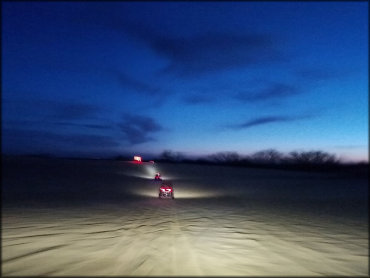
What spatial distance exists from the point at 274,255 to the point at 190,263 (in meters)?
2.26

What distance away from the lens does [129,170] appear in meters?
54.6

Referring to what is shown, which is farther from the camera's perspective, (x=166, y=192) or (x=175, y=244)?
(x=166, y=192)

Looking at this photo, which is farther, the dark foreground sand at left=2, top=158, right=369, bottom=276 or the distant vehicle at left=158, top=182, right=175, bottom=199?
the distant vehicle at left=158, top=182, right=175, bottom=199

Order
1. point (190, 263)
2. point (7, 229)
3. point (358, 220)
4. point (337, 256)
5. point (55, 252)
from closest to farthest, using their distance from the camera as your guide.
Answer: point (190, 263) → point (55, 252) → point (337, 256) → point (7, 229) → point (358, 220)

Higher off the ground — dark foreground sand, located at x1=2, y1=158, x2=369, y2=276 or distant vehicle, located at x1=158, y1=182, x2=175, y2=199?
distant vehicle, located at x1=158, y1=182, x2=175, y2=199

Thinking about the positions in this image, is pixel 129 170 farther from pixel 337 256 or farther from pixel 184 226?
pixel 337 256

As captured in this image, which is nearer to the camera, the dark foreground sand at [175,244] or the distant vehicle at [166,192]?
the dark foreground sand at [175,244]

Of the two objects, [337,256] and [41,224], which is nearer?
[337,256]

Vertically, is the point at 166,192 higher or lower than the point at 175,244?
higher

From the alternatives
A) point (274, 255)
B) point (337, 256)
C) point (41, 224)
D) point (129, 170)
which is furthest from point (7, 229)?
point (129, 170)

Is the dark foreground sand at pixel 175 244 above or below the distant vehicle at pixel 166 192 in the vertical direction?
below

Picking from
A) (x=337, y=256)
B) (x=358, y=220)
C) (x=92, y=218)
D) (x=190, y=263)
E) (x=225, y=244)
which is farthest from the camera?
(x=358, y=220)

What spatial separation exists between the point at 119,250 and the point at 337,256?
17.9ft

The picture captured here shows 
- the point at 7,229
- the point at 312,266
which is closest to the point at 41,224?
the point at 7,229
